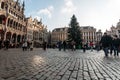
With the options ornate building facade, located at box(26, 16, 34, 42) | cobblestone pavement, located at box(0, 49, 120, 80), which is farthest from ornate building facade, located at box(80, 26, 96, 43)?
cobblestone pavement, located at box(0, 49, 120, 80)

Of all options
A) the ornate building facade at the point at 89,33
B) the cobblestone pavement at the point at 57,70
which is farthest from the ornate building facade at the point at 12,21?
the ornate building facade at the point at 89,33

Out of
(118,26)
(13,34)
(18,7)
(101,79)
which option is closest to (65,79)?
(101,79)

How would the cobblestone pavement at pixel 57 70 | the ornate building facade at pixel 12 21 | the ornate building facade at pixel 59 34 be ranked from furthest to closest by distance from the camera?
the ornate building facade at pixel 59 34
the ornate building facade at pixel 12 21
the cobblestone pavement at pixel 57 70

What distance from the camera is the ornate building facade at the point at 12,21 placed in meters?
37.7

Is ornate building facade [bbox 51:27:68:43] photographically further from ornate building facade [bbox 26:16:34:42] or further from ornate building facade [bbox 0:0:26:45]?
ornate building facade [bbox 0:0:26:45]

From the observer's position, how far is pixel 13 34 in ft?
146

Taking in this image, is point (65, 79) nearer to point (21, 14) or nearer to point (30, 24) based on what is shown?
point (21, 14)

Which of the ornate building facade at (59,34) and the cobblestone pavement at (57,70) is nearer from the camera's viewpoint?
the cobblestone pavement at (57,70)

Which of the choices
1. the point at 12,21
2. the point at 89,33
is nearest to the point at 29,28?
the point at 12,21

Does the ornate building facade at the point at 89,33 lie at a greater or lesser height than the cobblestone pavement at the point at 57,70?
greater

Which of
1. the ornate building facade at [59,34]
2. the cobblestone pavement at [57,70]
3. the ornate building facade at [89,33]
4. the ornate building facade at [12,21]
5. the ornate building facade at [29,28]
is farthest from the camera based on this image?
the ornate building facade at [59,34]

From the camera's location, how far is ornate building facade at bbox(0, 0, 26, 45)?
37681mm

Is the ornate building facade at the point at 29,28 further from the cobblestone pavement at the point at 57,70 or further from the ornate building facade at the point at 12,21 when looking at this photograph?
the cobblestone pavement at the point at 57,70

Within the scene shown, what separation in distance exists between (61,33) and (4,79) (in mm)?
108238
